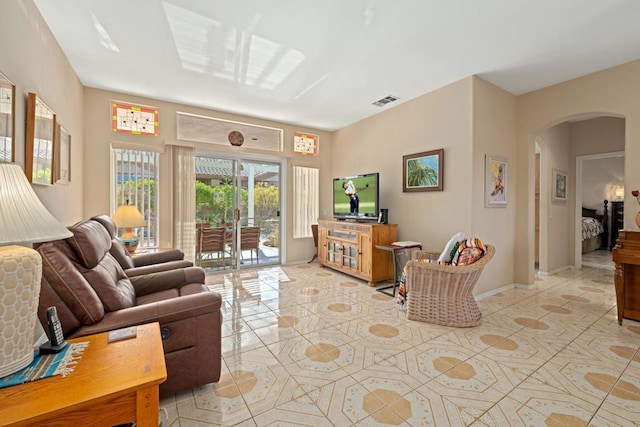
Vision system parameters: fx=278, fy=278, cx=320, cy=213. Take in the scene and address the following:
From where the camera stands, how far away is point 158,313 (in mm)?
1572

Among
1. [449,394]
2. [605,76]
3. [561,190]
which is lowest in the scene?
[449,394]

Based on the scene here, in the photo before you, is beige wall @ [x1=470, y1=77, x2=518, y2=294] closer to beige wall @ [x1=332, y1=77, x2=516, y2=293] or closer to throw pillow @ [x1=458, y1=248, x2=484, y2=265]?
beige wall @ [x1=332, y1=77, x2=516, y2=293]

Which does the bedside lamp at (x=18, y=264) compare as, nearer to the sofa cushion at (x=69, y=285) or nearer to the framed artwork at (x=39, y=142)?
the sofa cushion at (x=69, y=285)

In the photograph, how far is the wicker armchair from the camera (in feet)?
8.70

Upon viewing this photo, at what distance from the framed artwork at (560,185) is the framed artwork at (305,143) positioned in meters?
4.31

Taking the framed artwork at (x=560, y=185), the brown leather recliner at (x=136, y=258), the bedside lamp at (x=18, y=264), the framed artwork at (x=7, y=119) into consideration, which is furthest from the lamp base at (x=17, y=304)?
the framed artwork at (x=560, y=185)

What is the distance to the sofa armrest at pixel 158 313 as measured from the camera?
143 cm

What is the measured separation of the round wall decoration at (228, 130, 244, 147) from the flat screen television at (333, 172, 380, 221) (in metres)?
1.84

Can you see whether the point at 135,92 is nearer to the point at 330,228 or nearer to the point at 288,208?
the point at 288,208

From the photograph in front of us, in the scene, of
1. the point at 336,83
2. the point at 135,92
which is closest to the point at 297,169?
the point at 336,83

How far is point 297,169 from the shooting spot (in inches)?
218

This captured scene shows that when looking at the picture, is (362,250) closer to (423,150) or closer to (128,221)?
(423,150)

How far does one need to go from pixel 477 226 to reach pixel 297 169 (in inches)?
132

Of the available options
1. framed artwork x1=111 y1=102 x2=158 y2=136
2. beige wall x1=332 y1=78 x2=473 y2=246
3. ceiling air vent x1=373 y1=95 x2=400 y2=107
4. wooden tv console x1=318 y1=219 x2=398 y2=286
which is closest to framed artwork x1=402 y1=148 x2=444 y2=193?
beige wall x1=332 y1=78 x2=473 y2=246
